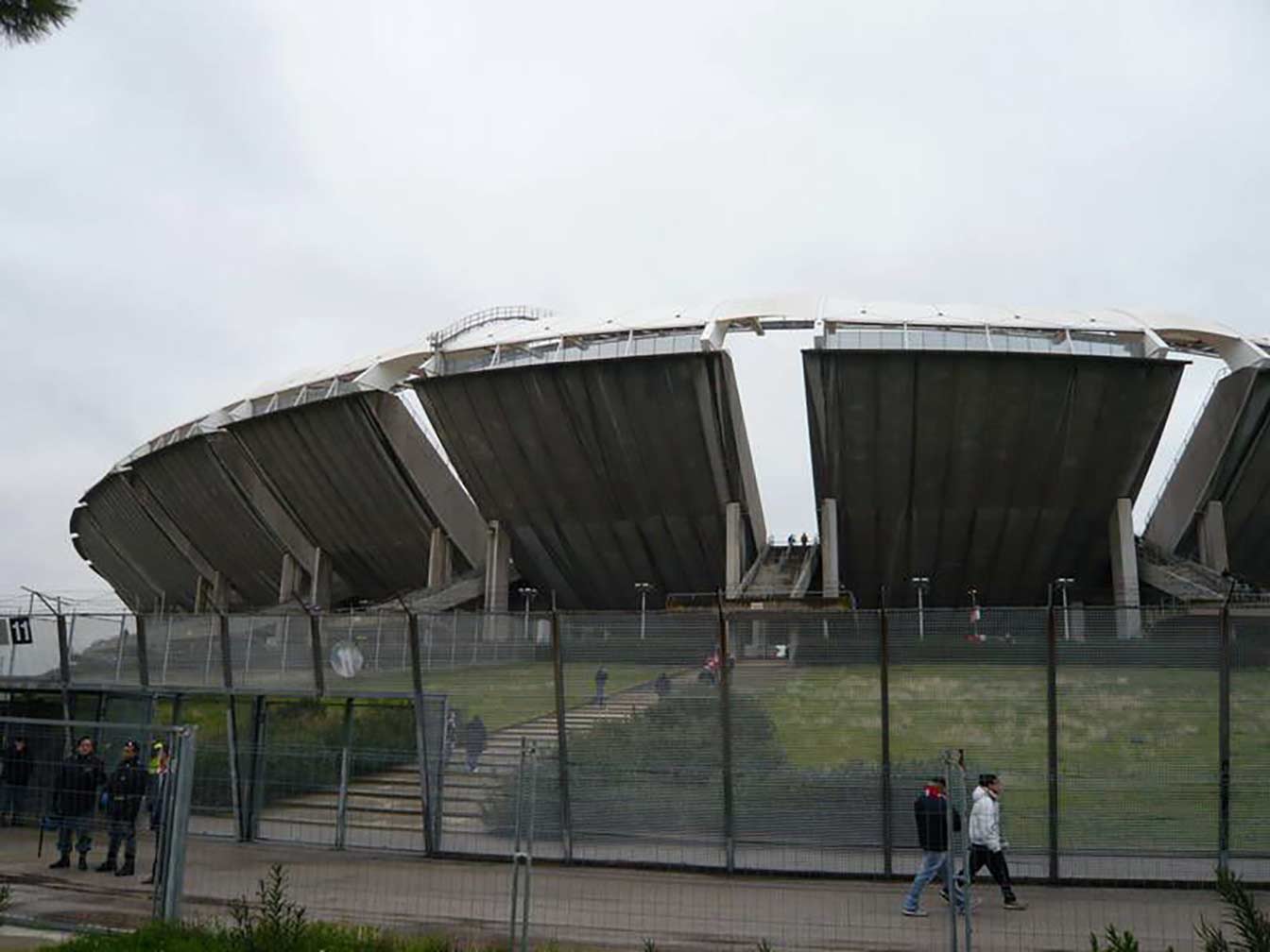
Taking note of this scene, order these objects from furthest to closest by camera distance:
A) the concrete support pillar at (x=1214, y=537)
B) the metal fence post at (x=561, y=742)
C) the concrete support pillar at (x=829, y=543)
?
the concrete support pillar at (x=829, y=543) → the concrete support pillar at (x=1214, y=537) → the metal fence post at (x=561, y=742)

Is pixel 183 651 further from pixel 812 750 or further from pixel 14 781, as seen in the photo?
pixel 812 750

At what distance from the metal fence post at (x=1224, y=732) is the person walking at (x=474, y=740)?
30.1 ft

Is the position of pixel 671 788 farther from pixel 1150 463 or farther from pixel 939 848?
pixel 1150 463

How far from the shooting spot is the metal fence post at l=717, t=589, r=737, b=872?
44.1ft

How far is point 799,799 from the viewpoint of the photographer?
13.3 metres

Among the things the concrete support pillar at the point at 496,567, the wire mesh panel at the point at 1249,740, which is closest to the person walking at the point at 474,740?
the wire mesh panel at the point at 1249,740

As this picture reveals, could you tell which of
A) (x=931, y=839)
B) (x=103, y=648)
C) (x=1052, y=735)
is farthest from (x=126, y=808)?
(x=1052, y=735)

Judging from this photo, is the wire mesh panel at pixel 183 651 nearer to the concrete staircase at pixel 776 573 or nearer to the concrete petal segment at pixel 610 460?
the concrete petal segment at pixel 610 460

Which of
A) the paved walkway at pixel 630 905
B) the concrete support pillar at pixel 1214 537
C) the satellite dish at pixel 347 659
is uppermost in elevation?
the concrete support pillar at pixel 1214 537

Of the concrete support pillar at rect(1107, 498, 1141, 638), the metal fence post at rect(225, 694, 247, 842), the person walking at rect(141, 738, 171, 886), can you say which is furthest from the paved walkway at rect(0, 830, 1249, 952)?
the concrete support pillar at rect(1107, 498, 1141, 638)

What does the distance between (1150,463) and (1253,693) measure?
105 ft

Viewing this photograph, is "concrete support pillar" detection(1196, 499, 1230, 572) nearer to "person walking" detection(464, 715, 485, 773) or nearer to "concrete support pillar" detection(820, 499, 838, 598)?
"concrete support pillar" detection(820, 499, 838, 598)

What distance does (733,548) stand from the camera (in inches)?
1720

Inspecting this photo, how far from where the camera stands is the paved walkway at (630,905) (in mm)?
10477
